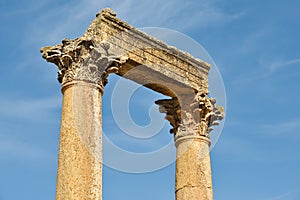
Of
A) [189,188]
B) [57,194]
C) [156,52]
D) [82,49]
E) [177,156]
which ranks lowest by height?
[57,194]

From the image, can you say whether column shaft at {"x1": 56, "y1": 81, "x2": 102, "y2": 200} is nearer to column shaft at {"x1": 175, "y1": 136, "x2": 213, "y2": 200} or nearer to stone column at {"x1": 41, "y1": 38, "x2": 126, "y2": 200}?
stone column at {"x1": 41, "y1": 38, "x2": 126, "y2": 200}

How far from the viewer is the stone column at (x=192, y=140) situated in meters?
21.2

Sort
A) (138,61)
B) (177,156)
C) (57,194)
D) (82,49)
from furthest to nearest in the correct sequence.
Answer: (177,156), (138,61), (82,49), (57,194)

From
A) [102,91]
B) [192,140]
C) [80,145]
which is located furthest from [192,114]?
[80,145]

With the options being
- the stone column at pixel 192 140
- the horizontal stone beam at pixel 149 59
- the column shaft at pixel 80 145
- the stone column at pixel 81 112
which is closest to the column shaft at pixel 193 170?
the stone column at pixel 192 140

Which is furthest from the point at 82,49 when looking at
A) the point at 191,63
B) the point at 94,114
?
the point at 191,63

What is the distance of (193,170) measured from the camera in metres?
21.4

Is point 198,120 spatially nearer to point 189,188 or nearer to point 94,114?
point 189,188

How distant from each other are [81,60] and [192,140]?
5966 mm

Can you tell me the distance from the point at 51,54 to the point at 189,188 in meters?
6.67

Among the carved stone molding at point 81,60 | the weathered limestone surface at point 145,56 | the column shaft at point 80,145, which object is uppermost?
the weathered limestone surface at point 145,56

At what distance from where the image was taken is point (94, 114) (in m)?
17.3

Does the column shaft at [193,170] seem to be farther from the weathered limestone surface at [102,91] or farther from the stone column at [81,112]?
the stone column at [81,112]

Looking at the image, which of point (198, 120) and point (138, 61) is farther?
point (198, 120)
